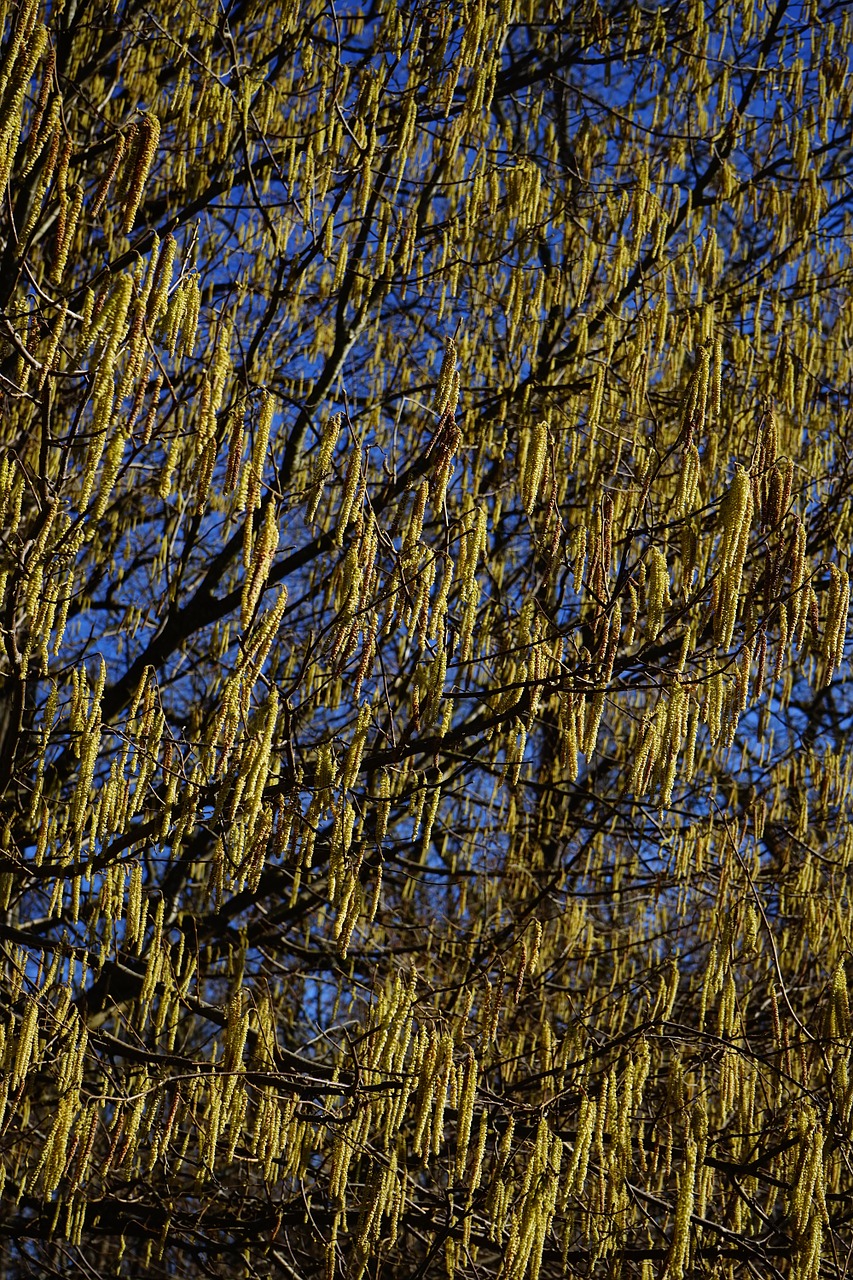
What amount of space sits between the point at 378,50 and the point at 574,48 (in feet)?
3.31

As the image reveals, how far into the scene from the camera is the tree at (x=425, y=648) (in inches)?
116

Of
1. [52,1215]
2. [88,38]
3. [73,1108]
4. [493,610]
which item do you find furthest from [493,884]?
[88,38]

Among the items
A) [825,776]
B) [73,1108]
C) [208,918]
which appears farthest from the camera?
[825,776]

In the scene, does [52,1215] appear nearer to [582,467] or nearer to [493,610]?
[493,610]

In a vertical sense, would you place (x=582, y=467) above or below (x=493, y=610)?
above

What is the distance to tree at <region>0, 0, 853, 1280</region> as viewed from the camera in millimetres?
2951

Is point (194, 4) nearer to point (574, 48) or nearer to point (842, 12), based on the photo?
point (574, 48)

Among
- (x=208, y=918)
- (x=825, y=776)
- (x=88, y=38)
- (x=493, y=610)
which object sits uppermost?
(x=88, y=38)

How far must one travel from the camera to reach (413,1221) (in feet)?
12.2

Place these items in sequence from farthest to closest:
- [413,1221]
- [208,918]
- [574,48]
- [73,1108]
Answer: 1. [574,48]
2. [208,918]
3. [413,1221]
4. [73,1108]

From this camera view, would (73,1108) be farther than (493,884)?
No

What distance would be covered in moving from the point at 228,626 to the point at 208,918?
1150 millimetres

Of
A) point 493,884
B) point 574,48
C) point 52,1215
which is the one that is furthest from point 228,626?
point 574,48

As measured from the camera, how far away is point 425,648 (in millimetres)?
2893
